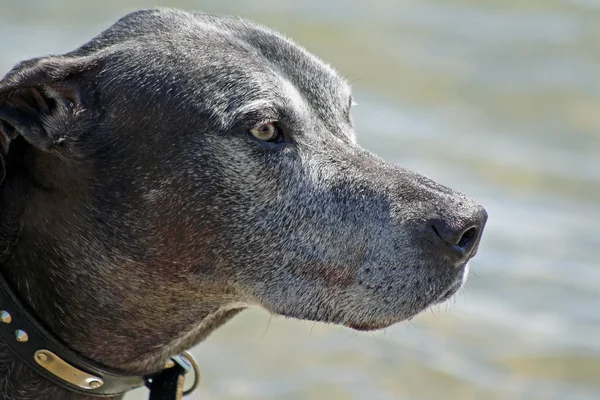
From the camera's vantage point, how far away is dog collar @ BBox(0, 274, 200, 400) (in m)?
4.18

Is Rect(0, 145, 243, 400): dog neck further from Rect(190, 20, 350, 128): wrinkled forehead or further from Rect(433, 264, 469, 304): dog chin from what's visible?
Rect(433, 264, 469, 304): dog chin

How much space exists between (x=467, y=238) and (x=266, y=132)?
817 mm

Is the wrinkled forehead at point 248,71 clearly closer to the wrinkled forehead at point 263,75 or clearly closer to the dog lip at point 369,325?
the wrinkled forehead at point 263,75

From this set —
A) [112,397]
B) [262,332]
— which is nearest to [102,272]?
[112,397]

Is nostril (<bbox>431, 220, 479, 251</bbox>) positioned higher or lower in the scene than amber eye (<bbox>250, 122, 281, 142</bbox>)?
lower

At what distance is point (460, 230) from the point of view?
4211mm

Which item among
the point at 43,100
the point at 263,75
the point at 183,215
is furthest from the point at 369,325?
the point at 43,100

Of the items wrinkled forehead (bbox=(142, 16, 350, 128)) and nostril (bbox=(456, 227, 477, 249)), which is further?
wrinkled forehead (bbox=(142, 16, 350, 128))

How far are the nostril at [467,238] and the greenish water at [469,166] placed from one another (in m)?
1.40

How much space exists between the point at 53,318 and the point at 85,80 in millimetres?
864

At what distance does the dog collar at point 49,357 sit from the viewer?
13.7 feet

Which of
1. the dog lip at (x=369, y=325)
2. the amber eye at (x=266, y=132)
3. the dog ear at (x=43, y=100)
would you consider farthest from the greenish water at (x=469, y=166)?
the dog ear at (x=43, y=100)

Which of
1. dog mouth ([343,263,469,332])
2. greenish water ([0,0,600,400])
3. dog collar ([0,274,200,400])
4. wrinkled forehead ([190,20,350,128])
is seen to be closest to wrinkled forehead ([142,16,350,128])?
wrinkled forehead ([190,20,350,128])

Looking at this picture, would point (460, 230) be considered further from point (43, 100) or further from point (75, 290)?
point (43, 100)
